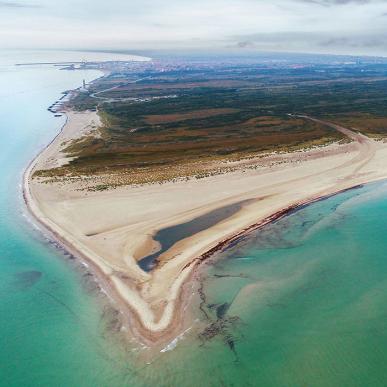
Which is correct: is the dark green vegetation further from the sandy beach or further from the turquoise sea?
the turquoise sea

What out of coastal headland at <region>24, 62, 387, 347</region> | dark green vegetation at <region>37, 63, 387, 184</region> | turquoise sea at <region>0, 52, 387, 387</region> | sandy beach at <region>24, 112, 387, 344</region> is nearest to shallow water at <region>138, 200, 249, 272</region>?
coastal headland at <region>24, 62, 387, 347</region>

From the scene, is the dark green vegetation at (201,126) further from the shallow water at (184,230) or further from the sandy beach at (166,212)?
the shallow water at (184,230)

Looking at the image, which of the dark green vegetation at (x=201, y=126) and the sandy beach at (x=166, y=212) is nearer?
Answer: the sandy beach at (x=166, y=212)

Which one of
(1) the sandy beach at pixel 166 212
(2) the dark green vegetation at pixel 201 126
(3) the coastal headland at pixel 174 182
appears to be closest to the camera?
(1) the sandy beach at pixel 166 212

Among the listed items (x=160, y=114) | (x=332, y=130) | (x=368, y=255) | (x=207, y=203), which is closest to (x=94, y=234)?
(x=207, y=203)

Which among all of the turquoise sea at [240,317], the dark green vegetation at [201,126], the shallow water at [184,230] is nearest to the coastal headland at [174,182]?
the shallow water at [184,230]

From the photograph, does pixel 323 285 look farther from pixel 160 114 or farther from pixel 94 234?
pixel 160 114
